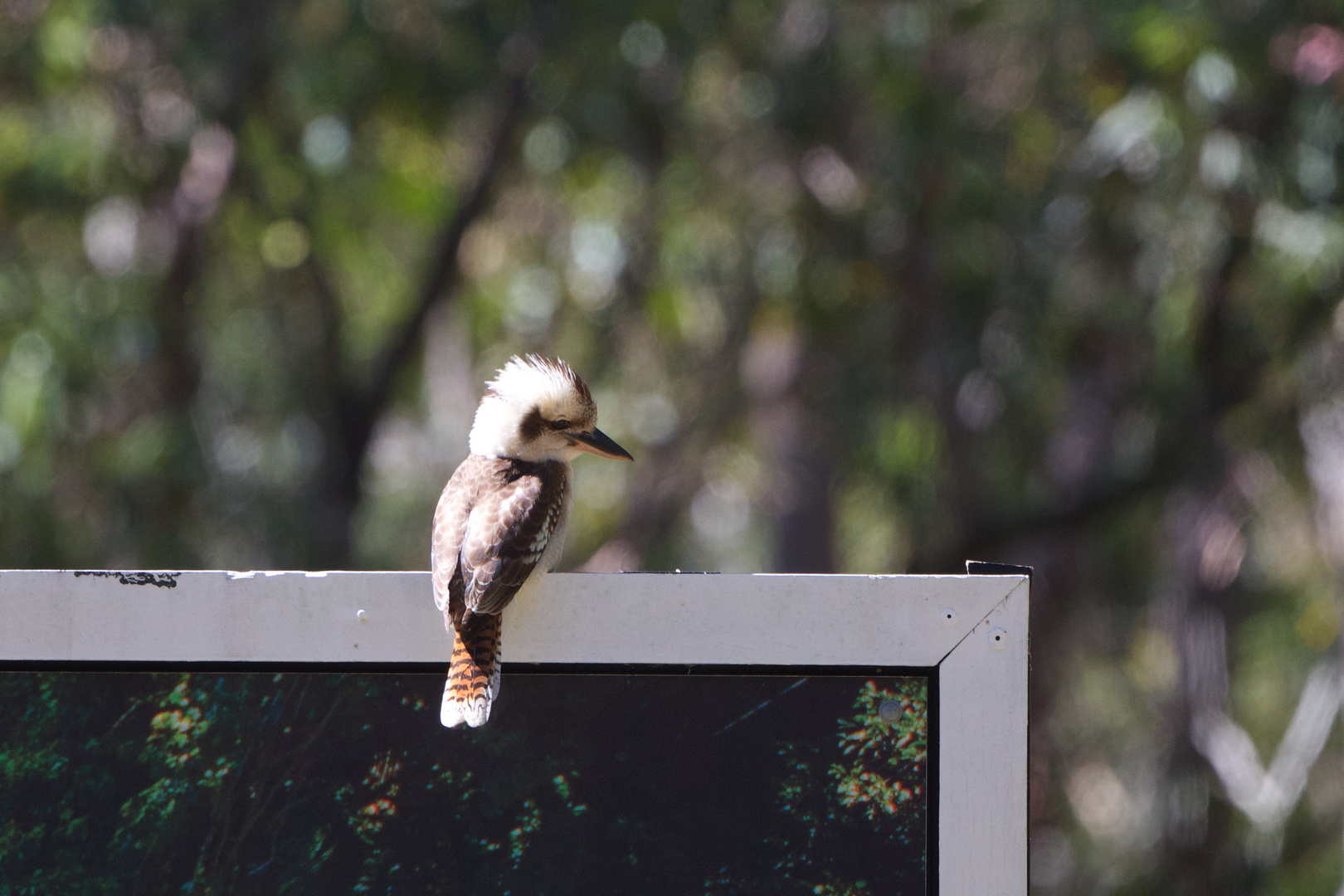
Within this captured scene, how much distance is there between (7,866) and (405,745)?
45cm

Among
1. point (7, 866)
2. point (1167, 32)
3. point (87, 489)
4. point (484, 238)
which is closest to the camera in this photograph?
point (7, 866)

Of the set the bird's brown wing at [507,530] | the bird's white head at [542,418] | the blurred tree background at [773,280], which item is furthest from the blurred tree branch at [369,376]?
the bird's brown wing at [507,530]

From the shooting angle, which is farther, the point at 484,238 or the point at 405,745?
the point at 484,238

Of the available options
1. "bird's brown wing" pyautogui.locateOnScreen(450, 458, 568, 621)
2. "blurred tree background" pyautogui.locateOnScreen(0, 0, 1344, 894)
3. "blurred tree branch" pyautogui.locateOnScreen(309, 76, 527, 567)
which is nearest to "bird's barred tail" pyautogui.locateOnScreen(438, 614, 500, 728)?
"bird's brown wing" pyautogui.locateOnScreen(450, 458, 568, 621)

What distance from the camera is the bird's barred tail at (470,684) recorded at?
1510 millimetres

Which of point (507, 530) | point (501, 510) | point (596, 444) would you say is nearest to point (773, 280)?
point (596, 444)

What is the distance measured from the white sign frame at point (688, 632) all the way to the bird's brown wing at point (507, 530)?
24 cm

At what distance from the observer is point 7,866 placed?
1.51 metres

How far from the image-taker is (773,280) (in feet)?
21.1

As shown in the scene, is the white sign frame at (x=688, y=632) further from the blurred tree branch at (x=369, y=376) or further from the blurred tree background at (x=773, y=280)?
the blurred tree branch at (x=369, y=376)

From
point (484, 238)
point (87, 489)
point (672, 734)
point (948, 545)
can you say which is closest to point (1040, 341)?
point (948, 545)

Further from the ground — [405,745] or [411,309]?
[411,309]

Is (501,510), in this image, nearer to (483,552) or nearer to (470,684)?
(483,552)

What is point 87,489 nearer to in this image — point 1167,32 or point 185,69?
point 185,69
